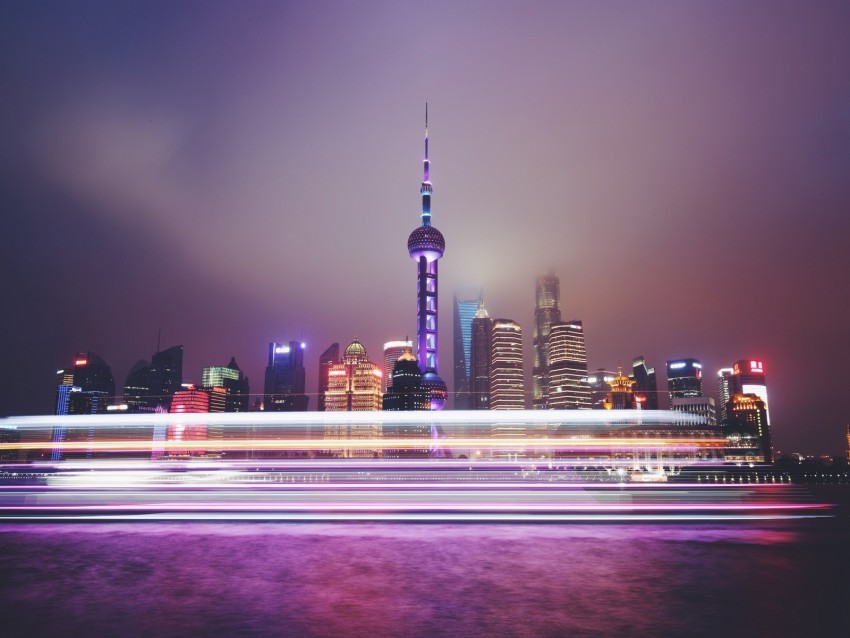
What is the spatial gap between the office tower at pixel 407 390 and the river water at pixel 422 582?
153265 mm

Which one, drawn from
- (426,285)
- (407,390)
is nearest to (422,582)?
(407,390)

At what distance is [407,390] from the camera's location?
17100cm

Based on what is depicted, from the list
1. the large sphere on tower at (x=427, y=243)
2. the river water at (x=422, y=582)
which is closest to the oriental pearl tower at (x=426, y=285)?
the large sphere on tower at (x=427, y=243)

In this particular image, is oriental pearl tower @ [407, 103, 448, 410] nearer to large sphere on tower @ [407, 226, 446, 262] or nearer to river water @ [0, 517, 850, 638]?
large sphere on tower @ [407, 226, 446, 262]

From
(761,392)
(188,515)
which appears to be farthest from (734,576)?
(761,392)

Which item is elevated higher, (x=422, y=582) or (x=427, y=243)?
(x=427, y=243)

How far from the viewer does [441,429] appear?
26.0 meters

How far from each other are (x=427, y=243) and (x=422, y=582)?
175m

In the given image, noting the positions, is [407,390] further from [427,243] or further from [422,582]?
[422,582]

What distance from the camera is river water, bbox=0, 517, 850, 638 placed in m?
6.54

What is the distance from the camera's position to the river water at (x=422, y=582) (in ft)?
21.5

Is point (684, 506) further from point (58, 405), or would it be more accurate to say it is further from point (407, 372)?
point (407, 372)

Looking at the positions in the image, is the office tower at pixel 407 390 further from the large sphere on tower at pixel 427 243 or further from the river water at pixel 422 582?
the river water at pixel 422 582

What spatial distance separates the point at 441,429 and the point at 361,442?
400 cm
